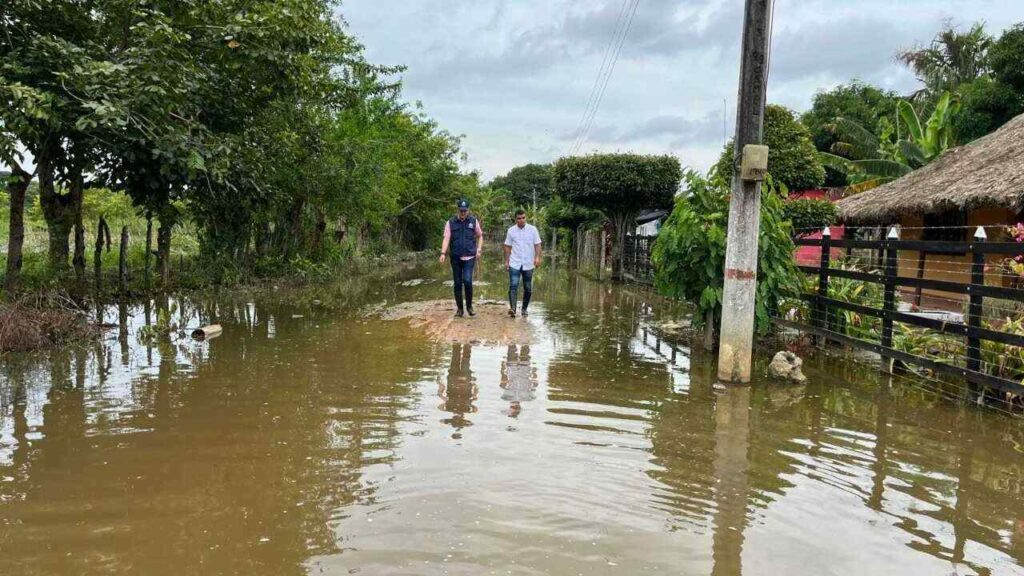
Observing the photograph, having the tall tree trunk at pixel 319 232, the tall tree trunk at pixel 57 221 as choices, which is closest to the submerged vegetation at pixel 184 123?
the tall tree trunk at pixel 57 221

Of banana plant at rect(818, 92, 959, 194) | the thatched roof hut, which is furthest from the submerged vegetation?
banana plant at rect(818, 92, 959, 194)

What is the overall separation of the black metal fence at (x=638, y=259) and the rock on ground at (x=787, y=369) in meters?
11.9

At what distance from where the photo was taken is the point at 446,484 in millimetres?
4043

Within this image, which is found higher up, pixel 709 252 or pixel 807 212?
pixel 807 212

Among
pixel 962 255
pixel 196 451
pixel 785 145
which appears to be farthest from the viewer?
pixel 785 145

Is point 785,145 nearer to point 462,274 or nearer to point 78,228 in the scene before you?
point 462,274

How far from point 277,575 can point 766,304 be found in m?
6.69

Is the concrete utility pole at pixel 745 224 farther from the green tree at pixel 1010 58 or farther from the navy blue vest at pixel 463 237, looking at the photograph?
the green tree at pixel 1010 58

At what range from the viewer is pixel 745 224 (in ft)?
22.9

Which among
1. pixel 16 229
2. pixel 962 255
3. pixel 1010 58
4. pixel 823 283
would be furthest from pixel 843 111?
pixel 16 229

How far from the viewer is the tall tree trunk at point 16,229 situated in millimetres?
8773

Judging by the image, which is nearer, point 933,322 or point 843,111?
point 933,322

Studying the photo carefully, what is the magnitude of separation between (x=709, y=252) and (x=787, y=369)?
1.74 metres

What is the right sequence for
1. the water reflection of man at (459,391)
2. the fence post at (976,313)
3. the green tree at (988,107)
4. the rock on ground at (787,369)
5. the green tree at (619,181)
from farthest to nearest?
the green tree at (619,181) < the green tree at (988,107) < the rock on ground at (787,369) < the fence post at (976,313) < the water reflection of man at (459,391)
